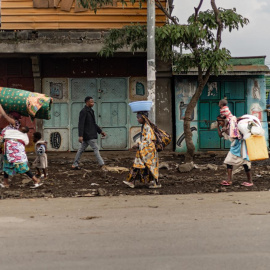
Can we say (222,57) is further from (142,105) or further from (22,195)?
(22,195)

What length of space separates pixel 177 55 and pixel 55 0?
4.01 m

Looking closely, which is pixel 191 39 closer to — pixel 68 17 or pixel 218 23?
pixel 218 23

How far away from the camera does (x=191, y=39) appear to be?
37.4 feet

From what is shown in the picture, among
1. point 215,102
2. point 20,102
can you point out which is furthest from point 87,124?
point 215,102

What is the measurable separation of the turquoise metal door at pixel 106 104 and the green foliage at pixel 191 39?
2051 mm

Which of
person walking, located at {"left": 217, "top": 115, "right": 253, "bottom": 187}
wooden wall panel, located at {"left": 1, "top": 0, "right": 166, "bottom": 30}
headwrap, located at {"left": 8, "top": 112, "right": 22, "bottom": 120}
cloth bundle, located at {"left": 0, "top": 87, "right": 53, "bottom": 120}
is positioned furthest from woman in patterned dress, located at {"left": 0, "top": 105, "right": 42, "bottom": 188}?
wooden wall panel, located at {"left": 1, "top": 0, "right": 166, "bottom": 30}

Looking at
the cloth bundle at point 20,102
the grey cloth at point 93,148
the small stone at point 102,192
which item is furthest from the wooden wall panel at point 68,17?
the small stone at point 102,192

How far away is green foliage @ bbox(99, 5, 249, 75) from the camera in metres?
11.2

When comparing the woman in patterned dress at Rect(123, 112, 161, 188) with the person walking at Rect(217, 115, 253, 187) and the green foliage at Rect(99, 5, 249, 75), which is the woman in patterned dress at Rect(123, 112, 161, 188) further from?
the green foliage at Rect(99, 5, 249, 75)

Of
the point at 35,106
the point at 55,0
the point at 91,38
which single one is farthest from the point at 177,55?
the point at 35,106

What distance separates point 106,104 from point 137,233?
936cm

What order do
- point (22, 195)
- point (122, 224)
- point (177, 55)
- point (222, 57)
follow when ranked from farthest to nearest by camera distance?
point (177, 55)
point (222, 57)
point (22, 195)
point (122, 224)

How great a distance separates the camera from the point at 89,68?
14320 mm

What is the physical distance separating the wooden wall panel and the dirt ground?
3700 mm
